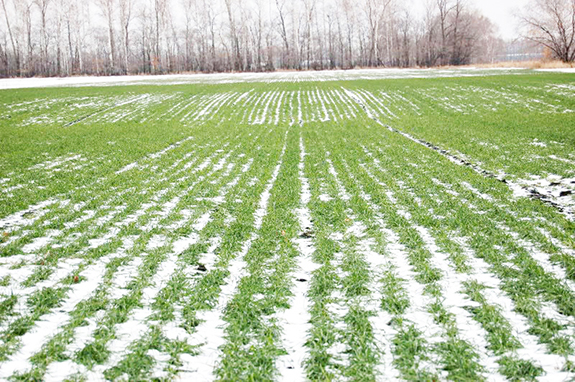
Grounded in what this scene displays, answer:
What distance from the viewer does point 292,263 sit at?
563 centimetres

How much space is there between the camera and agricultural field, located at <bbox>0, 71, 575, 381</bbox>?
3615 mm

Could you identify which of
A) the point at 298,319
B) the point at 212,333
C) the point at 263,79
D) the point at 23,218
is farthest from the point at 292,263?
the point at 263,79

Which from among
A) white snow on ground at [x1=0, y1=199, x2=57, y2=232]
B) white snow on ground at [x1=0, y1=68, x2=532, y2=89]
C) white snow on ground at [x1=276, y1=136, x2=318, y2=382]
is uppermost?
white snow on ground at [x1=0, y1=68, x2=532, y2=89]

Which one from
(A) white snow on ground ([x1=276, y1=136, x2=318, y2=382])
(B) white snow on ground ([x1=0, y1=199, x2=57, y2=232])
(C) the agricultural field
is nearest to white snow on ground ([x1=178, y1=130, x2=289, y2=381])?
(C) the agricultural field

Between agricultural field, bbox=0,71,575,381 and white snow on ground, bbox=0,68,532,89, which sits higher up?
white snow on ground, bbox=0,68,532,89

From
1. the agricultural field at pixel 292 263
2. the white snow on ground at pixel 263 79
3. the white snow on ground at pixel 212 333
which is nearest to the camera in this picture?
the white snow on ground at pixel 212 333

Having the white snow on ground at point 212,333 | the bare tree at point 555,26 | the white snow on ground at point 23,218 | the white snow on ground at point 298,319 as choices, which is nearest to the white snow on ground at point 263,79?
the bare tree at point 555,26

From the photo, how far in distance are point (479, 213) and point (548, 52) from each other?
65757 millimetres

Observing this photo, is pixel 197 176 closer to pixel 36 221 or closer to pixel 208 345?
pixel 36 221

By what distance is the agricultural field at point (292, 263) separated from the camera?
362 centimetres

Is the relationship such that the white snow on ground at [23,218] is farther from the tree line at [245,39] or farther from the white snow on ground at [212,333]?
the tree line at [245,39]

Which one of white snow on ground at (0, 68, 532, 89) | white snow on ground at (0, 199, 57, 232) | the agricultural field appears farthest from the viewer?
white snow on ground at (0, 68, 532, 89)

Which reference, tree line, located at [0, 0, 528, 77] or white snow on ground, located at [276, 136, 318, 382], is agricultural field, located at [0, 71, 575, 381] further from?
tree line, located at [0, 0, 528, 77]

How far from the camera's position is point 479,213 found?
7293 millimetres
